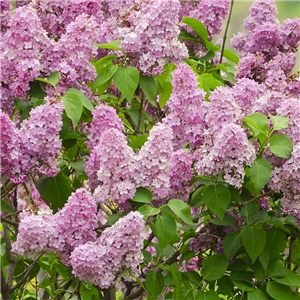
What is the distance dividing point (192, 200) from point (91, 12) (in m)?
1.10

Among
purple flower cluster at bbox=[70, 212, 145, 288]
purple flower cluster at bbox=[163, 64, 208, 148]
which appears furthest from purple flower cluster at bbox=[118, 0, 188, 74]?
purple flower cluster at bbox=[70, 212, 145, 288]

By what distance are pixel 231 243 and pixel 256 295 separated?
237mm

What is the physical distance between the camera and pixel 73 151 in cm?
321

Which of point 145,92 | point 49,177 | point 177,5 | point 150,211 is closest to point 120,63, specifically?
point 145,92

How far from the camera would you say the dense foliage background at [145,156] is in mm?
2551

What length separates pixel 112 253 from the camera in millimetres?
2494

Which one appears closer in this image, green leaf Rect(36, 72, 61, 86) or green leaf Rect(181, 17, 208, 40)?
green leaf Rect(36, 72, 61, 86)

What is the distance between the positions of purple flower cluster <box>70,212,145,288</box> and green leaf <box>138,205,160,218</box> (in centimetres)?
9

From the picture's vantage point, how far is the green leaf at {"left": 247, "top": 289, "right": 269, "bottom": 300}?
283 centimetres

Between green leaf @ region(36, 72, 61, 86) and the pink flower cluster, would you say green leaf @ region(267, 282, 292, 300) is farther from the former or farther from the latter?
green leaf @ region(36, 72, 61, 86)

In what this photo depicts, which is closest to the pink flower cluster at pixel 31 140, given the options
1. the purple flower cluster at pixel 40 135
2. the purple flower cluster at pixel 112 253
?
the purple flower cluster at pixel 40 135

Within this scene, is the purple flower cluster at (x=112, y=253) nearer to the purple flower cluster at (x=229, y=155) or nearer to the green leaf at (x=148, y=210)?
the green leaf at (x=148, y=210)

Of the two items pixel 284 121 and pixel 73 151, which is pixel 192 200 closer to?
pixel 284 121

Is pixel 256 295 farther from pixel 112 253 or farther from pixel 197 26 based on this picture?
pixel 197 26
